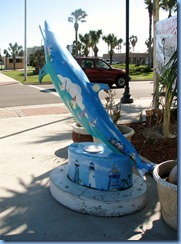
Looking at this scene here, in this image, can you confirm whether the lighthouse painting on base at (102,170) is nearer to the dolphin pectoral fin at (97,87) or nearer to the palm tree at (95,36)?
the dolphin pectoral fin at (97,87)

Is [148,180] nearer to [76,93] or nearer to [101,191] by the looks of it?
[101,191]

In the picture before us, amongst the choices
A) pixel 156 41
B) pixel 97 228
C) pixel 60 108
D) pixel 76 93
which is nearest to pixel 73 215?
pixel 97 228

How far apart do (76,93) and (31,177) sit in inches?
62.6

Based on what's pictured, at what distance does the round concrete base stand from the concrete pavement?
0.21 feet

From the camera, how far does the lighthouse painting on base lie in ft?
11.9

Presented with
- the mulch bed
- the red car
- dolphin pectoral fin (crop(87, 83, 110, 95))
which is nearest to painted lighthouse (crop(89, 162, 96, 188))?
dolphin pectoral fin (crop(87, 83, 110, 95))

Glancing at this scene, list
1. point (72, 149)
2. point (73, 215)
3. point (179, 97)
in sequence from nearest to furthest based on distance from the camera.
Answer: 1. point (179, 97)
2. point (73, 215)
3. point (72, 149)

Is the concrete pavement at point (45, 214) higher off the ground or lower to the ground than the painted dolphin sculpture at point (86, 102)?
lower

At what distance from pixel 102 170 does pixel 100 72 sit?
52.4 ft

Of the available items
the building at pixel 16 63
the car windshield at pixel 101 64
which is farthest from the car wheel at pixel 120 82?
the building at pixel 16 63

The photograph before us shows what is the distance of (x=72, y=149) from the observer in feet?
12.9

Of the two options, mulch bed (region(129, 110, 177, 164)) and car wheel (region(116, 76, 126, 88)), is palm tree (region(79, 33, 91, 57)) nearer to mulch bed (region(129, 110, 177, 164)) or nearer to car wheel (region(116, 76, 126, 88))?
car wheel (region(116, 76, 126, 88))

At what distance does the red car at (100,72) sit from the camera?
62.3 feet

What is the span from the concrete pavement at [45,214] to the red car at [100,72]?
13.4 meters
